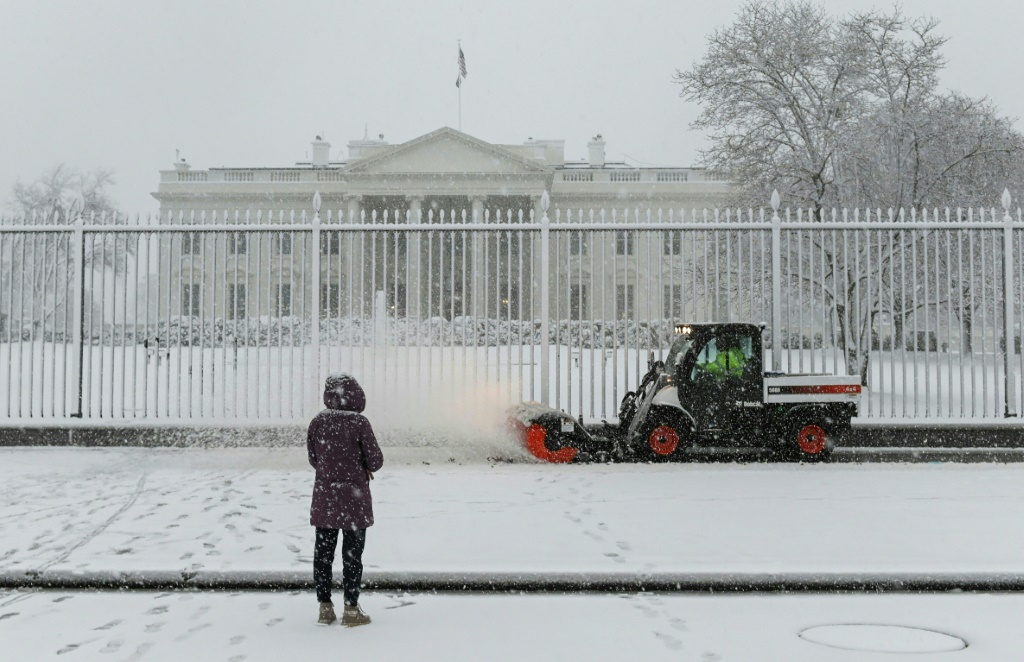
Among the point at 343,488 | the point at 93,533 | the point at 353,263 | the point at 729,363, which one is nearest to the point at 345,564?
the point at 343,488

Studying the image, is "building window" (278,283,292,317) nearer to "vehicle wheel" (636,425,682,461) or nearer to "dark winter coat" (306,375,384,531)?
"vehicle wheel" (636,425,682,461)

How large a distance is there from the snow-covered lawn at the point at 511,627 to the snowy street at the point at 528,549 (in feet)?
0.06

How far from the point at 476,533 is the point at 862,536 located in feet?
9.11

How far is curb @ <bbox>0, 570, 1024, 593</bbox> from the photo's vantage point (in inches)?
207

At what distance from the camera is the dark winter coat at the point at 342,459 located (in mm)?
4613

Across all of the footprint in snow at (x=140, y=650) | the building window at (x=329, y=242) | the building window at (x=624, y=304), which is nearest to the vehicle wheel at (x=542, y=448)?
the building window at (x=624, y=304)

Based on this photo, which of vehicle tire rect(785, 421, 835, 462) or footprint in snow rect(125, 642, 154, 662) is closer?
footprint in snow rect(125, 642, 154, 662)

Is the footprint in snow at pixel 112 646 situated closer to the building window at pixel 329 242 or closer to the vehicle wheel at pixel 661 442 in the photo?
the building window at pixel 329 242

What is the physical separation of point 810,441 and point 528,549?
5.29 meters

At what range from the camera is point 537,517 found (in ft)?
22.4

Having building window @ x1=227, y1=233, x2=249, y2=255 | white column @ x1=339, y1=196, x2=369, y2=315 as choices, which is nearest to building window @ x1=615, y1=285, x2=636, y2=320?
white column @ x1=339, y1=196, x2=369, y2=315

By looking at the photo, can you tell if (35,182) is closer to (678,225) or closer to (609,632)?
(678,225)

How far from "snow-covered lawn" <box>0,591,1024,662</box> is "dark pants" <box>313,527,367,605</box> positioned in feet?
0.58

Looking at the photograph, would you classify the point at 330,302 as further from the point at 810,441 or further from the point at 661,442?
the point at 810,441
